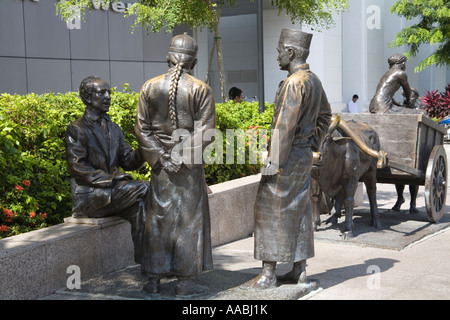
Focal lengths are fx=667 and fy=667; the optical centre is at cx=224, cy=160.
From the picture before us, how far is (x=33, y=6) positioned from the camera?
17.0m

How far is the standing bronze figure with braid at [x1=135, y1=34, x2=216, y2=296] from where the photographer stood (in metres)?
5.65

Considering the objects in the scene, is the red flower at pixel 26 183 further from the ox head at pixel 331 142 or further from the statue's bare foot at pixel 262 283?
the ox head at pixel 331 142

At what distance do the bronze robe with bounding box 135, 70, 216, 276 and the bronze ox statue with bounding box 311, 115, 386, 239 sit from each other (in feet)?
8.35

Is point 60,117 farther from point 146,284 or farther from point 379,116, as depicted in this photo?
point 379,116

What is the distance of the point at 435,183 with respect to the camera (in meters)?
9.34

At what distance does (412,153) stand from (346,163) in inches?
49.3

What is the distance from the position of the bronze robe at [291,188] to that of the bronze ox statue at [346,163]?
1912 millimetres

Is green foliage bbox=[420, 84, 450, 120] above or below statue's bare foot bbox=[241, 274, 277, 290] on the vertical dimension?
above

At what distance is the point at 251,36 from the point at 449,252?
79.5 ft

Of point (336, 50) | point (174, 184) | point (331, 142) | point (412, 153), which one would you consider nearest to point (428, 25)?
point (336, 50)

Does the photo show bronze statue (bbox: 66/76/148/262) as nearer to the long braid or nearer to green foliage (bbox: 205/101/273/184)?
the long braid

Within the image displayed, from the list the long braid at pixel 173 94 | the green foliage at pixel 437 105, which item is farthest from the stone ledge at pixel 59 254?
the green foliage at pixel 437 105

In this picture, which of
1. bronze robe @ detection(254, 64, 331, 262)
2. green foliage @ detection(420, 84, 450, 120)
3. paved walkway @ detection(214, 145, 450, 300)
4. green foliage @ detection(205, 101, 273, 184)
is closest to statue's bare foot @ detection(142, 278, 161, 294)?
bronze robe @ detection(254, 64, 331, 262)

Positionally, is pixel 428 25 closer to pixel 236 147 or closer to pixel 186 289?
pixel 236 147
